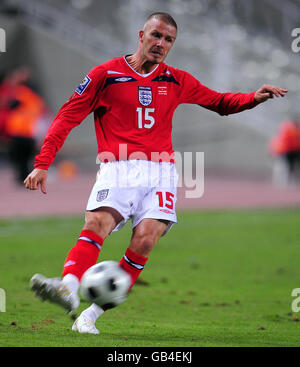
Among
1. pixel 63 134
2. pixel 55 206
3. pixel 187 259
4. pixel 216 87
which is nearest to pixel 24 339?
pixel 63 134

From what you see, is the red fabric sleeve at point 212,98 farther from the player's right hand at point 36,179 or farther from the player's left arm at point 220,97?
the player's right hand at point 36,179

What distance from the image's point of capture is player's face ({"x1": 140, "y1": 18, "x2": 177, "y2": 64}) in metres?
5.34

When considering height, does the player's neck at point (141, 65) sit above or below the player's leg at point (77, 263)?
above

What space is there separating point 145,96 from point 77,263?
1359 millimetres

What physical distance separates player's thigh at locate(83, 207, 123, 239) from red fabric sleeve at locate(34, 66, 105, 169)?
51 centimetres

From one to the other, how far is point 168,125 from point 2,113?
61.4 feet

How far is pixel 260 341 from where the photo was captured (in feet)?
17.7

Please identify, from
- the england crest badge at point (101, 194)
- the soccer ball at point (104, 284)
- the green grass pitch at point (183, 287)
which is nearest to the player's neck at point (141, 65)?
the england crest badge at point (101, 194)

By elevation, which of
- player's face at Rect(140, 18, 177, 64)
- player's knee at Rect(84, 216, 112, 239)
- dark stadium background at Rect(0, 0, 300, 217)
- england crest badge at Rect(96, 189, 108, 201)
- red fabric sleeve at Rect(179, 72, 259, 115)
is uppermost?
dark stadium background at Rect(0, 0, 300, 217)

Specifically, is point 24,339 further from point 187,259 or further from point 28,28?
point 28,28

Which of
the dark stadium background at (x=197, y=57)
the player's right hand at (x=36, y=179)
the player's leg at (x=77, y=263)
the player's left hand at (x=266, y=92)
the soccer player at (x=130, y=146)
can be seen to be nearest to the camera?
the player's leg at (x=77, y=263)

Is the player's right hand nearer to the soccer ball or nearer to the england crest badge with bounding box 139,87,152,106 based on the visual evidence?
the soccer ball

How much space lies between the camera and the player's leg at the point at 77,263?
15.5 feet

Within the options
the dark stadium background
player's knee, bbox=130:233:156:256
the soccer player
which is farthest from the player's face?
the dark stadium background
